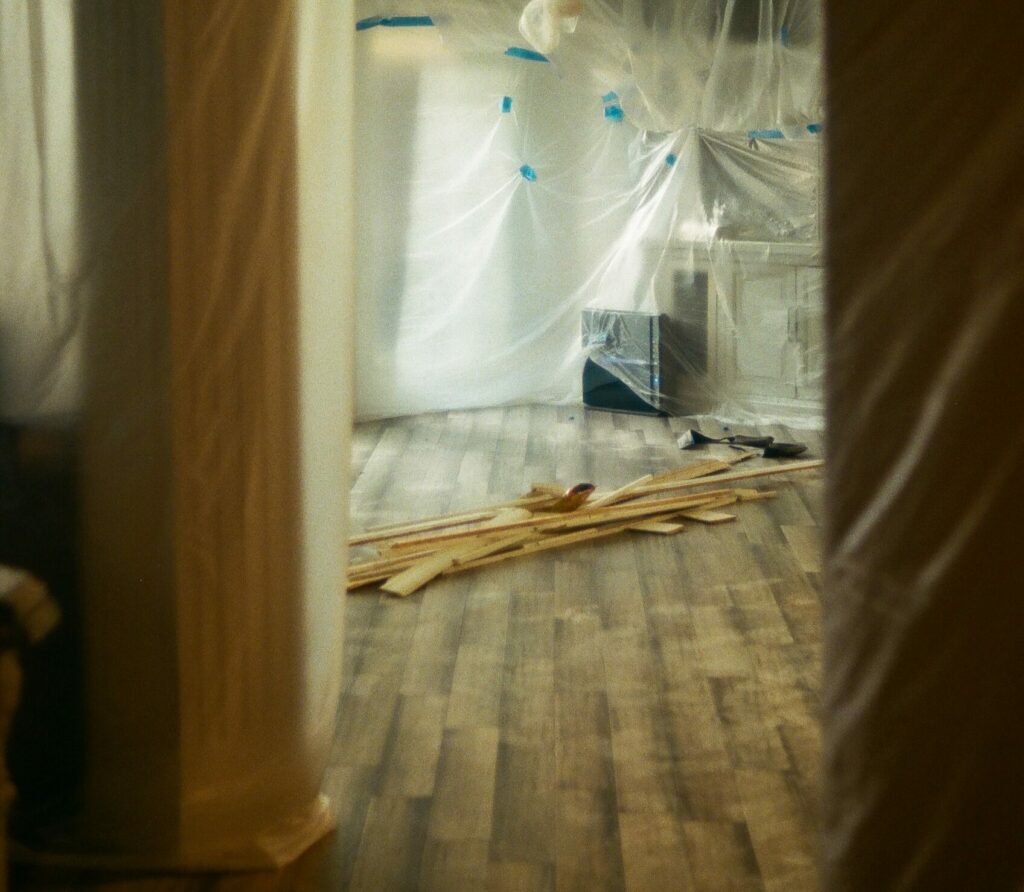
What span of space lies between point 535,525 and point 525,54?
2911 mm

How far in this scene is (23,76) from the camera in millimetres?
2043

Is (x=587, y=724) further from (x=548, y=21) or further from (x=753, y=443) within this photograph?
(x=548, y=21)

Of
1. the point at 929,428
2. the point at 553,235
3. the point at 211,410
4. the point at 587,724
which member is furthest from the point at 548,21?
the point at 929,428

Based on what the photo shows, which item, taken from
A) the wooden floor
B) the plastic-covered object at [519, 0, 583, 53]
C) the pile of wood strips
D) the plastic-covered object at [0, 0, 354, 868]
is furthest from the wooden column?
the plastic-covered object at [519, 0, 583, 53]

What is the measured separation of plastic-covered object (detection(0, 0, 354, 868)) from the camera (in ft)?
6.79

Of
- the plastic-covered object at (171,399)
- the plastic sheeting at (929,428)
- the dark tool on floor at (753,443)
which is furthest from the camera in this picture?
the dark tool on floor at (753,443)

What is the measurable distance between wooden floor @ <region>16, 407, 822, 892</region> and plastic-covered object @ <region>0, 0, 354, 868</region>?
18cm

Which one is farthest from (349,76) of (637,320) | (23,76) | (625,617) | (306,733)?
(637,320)

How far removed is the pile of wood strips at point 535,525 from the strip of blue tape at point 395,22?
254cm

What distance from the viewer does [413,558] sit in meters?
4.22

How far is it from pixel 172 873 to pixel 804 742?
1.30m

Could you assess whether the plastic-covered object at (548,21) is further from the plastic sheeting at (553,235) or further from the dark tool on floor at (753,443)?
the dark tool on floor at (753,443)

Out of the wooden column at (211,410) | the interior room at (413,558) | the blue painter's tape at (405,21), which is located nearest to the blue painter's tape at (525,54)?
the blue painter's tape at (405,21)

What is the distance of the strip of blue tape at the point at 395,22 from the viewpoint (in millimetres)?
6332
